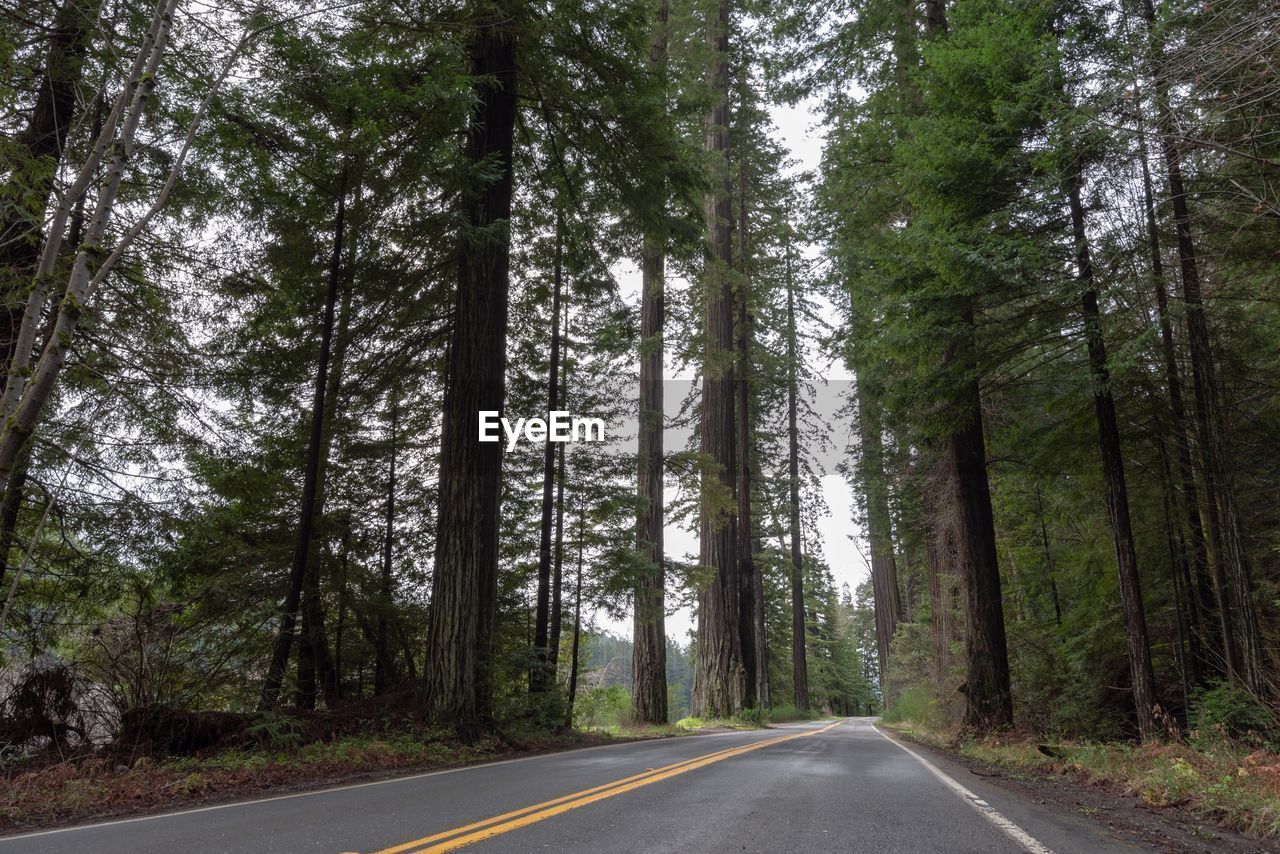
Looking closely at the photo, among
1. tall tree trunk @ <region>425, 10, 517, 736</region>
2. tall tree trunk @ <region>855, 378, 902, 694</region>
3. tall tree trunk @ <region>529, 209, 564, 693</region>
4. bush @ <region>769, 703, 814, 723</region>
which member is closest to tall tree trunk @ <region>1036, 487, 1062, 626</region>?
tall tree trunk @ <region>855, 378, 902, 694</region>

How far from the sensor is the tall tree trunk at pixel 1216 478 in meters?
7.66

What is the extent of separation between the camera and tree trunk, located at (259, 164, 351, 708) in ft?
29.5

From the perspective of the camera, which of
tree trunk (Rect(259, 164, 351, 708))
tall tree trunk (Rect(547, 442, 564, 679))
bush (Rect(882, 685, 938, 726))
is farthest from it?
bush (Rect(882, 685, 938, 726))

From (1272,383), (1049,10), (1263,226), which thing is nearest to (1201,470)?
(1272,383)

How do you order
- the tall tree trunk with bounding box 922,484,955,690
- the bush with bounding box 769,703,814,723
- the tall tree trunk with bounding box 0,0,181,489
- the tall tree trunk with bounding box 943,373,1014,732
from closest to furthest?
the tall tree trunk with bounding box 0,0,181,489
the tall tree trunk with bounding box 943,373,1014,732
the tall tree trunk with bounding box 922,484,955,690
the bush with bounding box 769,703,814,723

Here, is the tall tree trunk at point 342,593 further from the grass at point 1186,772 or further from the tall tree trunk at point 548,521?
the grass at point 1186,772

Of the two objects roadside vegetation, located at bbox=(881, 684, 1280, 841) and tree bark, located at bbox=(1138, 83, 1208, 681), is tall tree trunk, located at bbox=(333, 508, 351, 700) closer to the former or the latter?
roadside vegetation, located at bbox=(881, 684, 1280, 841)

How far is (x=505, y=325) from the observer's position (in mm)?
11492

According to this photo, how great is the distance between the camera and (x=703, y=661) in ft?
63.5

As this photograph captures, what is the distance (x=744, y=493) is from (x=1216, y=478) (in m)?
14.9

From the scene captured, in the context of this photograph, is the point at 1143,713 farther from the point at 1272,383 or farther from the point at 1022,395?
the point at 1022,395

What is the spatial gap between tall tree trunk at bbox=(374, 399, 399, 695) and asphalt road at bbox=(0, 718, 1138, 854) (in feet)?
16.0

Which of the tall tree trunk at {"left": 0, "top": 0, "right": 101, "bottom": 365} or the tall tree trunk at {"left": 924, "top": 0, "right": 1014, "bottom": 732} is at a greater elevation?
the tall tree trunk at {"left": 0, "top": 0, "right": 101, "bottom": 365}

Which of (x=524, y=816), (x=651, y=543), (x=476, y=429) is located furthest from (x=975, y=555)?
(x=524, y=816)
